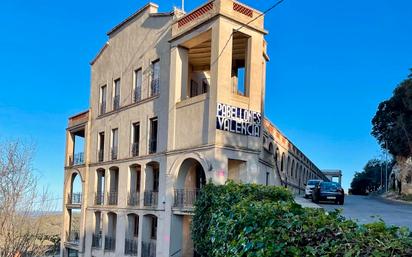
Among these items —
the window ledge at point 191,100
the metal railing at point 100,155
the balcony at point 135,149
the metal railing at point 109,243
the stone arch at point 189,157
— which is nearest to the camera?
the stone arch at point 189,157

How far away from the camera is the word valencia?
2048 centimetres

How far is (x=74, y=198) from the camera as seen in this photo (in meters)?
35.2

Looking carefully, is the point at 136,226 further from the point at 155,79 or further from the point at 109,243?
the point at 155,79

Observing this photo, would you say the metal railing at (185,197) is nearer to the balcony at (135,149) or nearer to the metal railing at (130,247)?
the balcony at (135,149)

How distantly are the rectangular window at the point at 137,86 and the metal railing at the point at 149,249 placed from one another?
27.9 feet

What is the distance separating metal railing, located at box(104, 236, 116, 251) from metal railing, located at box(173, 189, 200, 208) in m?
8.59

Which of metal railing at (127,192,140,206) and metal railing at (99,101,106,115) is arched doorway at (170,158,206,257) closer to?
metal railing at (127,192,140,206)

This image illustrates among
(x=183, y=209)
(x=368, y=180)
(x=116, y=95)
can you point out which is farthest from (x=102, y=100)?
(x=368, y=180)

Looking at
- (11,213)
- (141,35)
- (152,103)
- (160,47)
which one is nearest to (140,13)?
(141,35)

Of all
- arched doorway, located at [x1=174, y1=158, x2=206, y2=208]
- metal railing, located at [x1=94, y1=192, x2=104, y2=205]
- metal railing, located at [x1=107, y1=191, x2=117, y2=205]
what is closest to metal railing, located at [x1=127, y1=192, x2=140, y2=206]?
metal railing, located at [x1=107, y1=191, x2=117, y2=205]

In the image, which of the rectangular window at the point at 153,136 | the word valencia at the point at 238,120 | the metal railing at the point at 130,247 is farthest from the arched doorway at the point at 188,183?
the metal railing at the point at 130,247

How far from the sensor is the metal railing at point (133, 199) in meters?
27.1

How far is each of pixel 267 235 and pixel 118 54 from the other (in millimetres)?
26860

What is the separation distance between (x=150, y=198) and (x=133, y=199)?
2.38 m
